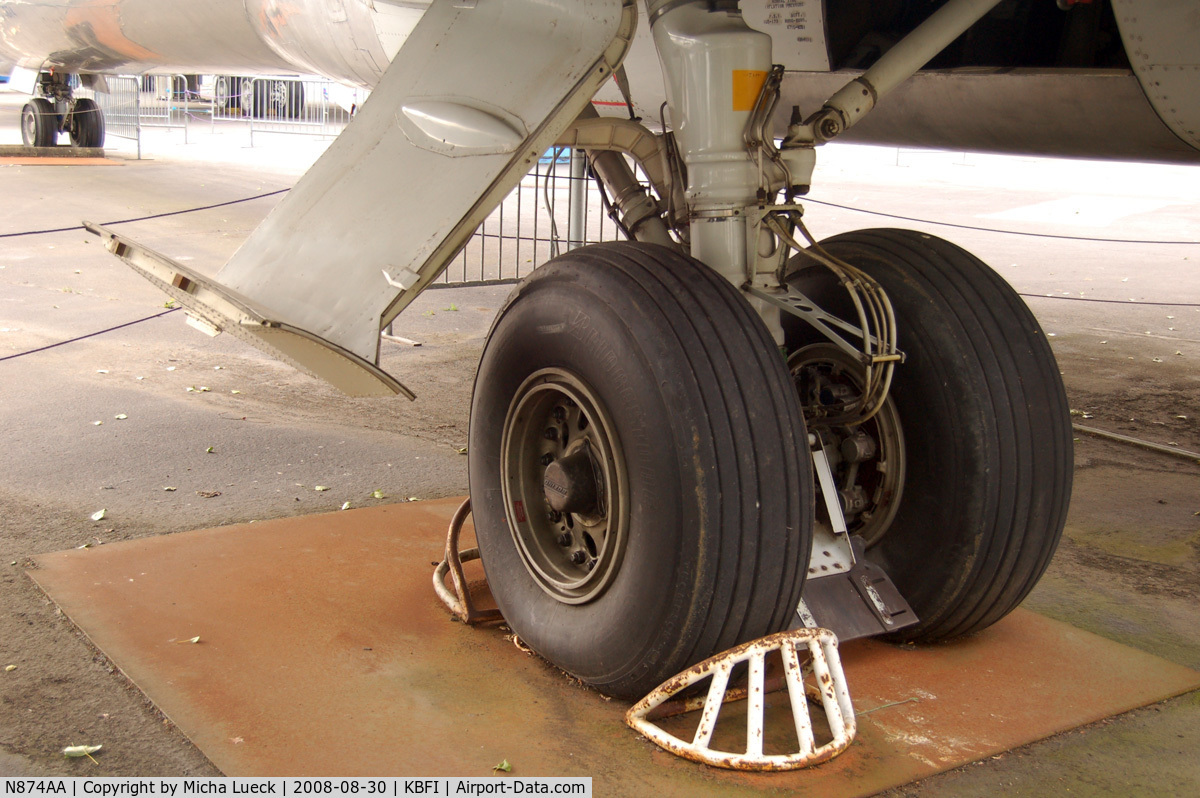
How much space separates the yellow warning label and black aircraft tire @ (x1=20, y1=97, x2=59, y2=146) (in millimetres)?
13326

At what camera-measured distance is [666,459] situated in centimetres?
216

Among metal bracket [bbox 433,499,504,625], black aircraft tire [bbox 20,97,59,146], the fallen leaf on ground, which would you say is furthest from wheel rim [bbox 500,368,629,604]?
black aircraft tire [bbox 20,97,59,146]

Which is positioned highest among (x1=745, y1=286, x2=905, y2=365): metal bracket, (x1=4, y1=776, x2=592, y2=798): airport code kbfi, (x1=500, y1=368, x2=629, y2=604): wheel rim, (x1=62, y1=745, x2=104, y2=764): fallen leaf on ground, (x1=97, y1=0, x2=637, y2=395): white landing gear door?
(x1=97, y1=0, x2=637, y2=395): white landing gear door

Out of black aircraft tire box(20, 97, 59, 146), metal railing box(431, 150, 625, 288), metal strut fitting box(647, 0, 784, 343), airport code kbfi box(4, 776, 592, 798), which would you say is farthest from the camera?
black aircraft tire box(20, 97, 59, 146)

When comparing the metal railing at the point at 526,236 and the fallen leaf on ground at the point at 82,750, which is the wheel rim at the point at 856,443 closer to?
the fallen leaf on ground at the point at 82,750

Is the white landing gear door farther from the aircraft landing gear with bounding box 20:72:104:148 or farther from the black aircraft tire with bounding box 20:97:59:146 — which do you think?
the black aircraft tire with bounding box 20:97:59:146

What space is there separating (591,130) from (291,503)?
5.83 ft

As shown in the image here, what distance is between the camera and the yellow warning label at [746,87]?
2514mm

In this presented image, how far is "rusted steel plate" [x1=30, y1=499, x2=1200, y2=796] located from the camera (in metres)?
2.13

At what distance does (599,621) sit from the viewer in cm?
237

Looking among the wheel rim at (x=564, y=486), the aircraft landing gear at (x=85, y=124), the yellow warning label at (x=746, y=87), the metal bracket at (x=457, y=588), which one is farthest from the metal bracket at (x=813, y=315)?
the aircraft landing gear at (x=85, y=124)

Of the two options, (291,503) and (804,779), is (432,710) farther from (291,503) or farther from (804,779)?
(291,503)

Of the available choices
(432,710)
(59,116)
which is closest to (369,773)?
(432,710)

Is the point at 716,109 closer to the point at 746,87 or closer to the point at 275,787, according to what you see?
the point at 746,87
